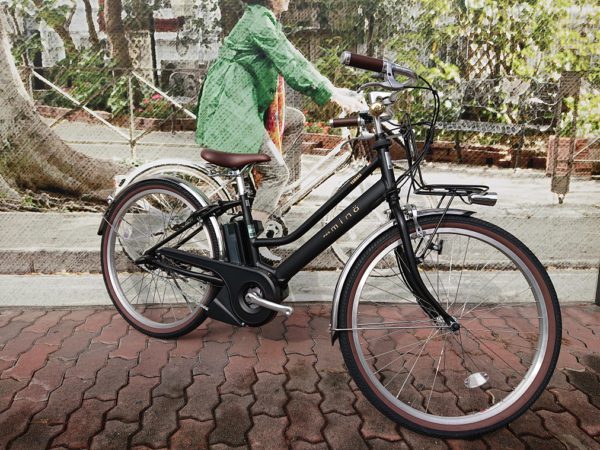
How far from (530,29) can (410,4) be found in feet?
2.74

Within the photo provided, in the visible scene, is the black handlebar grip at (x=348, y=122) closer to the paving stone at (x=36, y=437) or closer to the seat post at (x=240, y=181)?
the seat post at (x=240, y=181)

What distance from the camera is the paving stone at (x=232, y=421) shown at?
8.33 feet

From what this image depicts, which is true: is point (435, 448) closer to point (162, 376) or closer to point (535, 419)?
point (535, 419)

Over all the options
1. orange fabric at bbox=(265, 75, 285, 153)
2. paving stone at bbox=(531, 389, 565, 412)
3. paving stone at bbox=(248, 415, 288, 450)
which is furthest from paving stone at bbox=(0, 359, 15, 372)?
paving stone at bbox=(531, 389, 565, 412)

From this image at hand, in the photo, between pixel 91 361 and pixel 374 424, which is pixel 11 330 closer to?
pixel 91 361

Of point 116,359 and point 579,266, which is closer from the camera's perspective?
point 116,359

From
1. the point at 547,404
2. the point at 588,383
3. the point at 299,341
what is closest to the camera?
the point at 547,404

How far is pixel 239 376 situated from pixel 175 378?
1.14 ft

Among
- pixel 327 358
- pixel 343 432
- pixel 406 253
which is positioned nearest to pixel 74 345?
pixel 327 358

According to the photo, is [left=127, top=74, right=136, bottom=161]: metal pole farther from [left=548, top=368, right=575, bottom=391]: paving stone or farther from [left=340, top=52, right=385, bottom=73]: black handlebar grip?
[left=548, top=368, right=575, bottom=391]: paving stone

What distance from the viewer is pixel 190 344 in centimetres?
347

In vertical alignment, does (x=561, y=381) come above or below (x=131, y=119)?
below

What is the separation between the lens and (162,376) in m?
3.08

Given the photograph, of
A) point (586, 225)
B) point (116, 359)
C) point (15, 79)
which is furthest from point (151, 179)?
point (586, 225)
